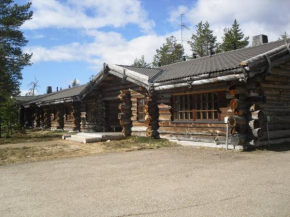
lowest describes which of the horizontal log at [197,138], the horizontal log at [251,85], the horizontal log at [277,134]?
the horizontal log at [197,138]

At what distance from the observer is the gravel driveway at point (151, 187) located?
13.5ft

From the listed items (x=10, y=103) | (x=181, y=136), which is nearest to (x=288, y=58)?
(x=181, y=136)

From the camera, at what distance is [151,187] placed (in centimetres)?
537

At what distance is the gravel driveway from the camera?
4.13 meters

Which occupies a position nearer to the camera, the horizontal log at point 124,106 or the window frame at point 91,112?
the horizontal log at point 124,106

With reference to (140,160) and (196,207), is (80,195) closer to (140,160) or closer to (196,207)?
(196,207)

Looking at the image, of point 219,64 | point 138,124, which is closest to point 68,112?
point 138,124

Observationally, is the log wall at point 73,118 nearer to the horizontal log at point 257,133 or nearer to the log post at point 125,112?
the log post at point 125,112

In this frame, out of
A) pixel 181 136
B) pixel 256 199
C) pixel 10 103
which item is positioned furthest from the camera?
pixel 10 103

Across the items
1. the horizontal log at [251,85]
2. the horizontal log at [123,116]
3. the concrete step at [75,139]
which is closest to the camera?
the horizontal log at [251,85]

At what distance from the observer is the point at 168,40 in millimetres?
53875

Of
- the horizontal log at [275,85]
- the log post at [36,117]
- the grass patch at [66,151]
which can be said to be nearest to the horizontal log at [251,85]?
the horizontal log at [275,85]

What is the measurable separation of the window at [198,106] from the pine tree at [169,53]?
Answer: 39.6 m

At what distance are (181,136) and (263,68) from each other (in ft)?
14.9
